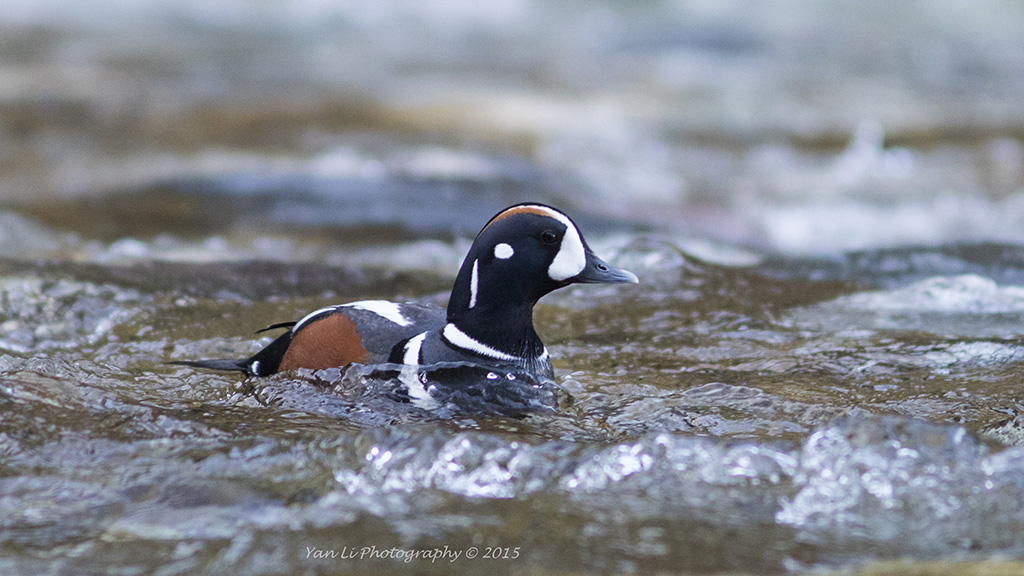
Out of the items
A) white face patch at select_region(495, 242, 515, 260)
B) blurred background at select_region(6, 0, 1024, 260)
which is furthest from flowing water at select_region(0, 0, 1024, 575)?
white face patch at select_region(495, 242, 515, 260)

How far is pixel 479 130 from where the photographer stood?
11.8 m

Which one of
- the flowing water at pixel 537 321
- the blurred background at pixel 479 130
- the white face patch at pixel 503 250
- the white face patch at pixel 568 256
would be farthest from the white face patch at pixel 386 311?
the blurred background at pixel 479 130

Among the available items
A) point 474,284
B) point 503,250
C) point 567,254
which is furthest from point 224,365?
point 567,254

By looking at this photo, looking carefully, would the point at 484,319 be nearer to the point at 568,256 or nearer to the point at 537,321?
the point at 568,256

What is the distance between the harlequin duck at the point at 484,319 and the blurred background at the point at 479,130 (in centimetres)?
322

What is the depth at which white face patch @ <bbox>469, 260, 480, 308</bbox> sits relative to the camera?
4.25m

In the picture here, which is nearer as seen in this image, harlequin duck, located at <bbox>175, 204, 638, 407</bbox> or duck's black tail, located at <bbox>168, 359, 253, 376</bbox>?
harlequin duck, located at <bbox>175, 204, 638, 407</bbox>

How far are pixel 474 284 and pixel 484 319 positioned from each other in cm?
15

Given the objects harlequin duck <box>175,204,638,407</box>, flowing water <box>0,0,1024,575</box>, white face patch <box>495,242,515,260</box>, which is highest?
white face patch <box>495,242,515,260</box>

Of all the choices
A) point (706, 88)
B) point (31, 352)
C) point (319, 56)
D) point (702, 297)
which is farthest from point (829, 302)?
point (319, 56)

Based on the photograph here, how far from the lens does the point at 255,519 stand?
3.17m

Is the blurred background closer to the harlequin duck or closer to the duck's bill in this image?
the harlequin duck

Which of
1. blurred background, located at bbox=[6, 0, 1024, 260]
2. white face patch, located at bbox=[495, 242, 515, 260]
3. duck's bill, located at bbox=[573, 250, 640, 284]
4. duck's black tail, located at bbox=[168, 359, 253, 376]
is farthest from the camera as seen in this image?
blurred background, located at bbox=[6, 0, 1024, 260]

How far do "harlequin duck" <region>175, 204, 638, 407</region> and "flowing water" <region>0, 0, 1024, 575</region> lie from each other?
0.40 ft
